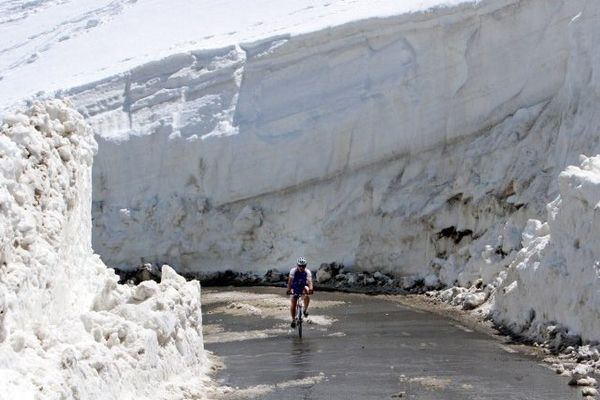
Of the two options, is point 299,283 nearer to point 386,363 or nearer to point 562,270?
point 386,363

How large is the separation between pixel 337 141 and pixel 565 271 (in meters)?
12.0

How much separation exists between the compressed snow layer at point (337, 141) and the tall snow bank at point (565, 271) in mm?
4980

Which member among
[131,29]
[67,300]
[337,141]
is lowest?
[67,300]

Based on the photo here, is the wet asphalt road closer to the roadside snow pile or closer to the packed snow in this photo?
the roadside snow pile

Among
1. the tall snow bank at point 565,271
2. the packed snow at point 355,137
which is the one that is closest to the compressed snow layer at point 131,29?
the packed snow at point 355,137

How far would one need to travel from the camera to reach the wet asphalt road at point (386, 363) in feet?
37.2

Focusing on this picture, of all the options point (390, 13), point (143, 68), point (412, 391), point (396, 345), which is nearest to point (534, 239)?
point (396, 345)

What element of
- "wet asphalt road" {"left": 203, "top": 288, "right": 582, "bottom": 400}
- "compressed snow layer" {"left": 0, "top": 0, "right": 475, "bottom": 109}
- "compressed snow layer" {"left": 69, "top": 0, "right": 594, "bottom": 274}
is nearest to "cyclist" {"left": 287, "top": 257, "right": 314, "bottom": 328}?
"wet asphalt road" {"left": 203, "top": 288, "right": 582, "bottom": 400}

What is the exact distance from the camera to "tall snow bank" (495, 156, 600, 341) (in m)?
13.1

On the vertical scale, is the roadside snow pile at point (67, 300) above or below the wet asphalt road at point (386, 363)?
above

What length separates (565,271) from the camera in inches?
544

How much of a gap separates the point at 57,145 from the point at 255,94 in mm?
15903

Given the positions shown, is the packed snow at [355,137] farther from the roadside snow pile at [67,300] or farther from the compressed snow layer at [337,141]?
the roadside snow pile at [67,300]

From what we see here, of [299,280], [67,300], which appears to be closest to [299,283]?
[299,280]
